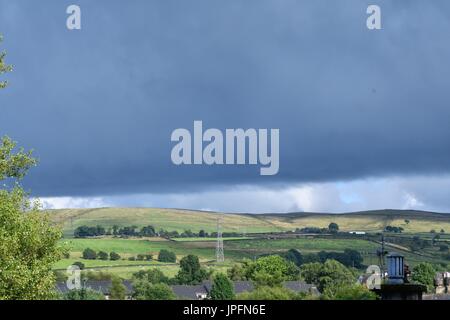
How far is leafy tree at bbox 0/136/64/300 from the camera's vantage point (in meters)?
68.4

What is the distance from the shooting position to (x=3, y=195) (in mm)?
71562

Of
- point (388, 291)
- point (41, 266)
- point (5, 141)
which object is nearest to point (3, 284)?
point (41, 266)

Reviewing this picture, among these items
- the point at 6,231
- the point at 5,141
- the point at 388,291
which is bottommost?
the point at 388,291

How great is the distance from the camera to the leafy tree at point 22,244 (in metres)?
68.4

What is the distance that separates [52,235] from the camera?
75.5 metres

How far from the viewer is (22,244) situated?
240 ft
